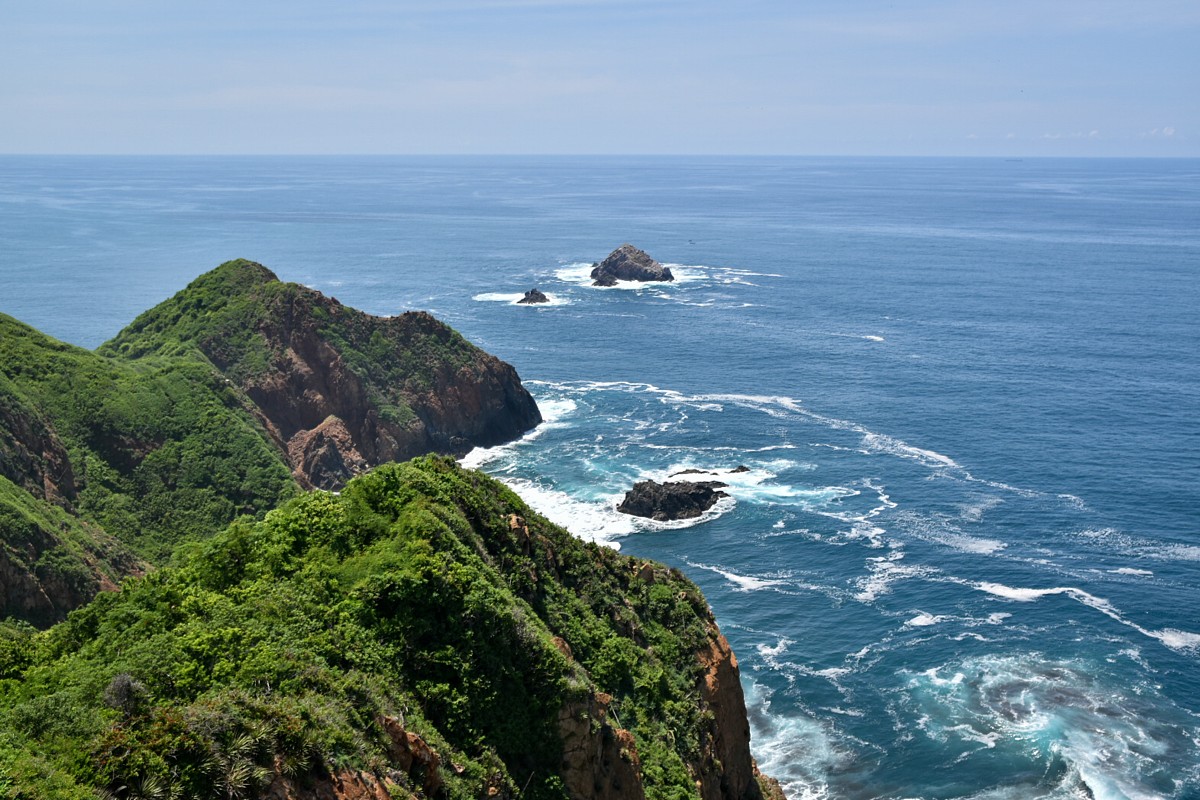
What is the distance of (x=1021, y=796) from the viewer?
197ft

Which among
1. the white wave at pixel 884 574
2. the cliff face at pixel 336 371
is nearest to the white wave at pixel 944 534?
the white wave at pixel 884 574

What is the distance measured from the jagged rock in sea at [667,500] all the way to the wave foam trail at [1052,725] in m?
31.7

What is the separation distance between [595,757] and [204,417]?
69820 millimetres

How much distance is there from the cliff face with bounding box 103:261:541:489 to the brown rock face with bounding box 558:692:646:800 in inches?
2857

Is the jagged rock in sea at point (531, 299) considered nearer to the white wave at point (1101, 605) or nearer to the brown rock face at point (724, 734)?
the white wave at point (1101, 605)

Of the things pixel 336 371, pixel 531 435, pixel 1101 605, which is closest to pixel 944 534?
pixel 1101 605

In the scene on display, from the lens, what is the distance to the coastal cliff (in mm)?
70938

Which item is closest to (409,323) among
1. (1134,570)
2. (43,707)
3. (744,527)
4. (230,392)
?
(230,392)

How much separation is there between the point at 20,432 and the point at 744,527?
5984cm

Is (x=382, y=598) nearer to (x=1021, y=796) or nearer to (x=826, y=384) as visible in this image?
(x=1021, y=796)

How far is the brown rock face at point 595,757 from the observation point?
35.7 m

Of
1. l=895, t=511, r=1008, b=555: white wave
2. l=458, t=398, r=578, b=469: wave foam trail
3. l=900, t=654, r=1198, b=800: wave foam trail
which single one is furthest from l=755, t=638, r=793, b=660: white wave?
l=458, t=398, r=578, b=469: wave foam trail

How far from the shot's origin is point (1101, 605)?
80812mm

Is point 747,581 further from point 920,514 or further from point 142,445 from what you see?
point 142,445
